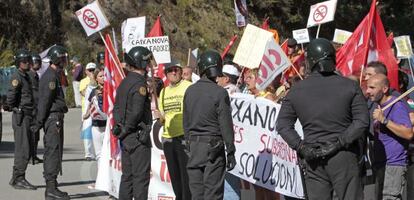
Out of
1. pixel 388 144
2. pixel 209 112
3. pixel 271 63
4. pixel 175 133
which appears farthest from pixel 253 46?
pixel 388 144

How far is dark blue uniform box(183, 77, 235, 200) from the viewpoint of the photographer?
832 centimetres

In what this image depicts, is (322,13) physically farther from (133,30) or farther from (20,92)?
(20,92)

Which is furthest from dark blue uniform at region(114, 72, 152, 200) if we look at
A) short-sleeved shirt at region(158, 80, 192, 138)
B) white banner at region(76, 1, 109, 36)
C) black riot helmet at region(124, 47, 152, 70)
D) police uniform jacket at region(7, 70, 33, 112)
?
police uniform jacket at region(7, 70, 33, 112)

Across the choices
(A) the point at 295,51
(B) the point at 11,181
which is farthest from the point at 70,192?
(A) the point at 295,51

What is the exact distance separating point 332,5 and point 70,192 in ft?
17.9

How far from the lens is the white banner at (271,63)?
32.0 ft

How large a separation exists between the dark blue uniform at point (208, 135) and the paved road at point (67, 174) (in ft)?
11.3

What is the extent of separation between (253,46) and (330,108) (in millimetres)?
3313

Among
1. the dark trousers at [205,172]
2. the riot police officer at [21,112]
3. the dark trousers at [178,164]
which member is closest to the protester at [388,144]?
the dark trousers at [205,172]

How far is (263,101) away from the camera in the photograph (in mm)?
9781

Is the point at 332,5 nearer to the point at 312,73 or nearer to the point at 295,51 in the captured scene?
the point at 295,51

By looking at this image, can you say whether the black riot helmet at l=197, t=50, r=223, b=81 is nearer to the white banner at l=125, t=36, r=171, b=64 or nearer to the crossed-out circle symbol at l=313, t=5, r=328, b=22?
the white banner at l=125, t=36, r=171, b=64

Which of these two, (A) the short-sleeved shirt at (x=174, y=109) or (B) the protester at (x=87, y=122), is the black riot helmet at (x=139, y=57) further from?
(B) the protester at (x=87, y=122)

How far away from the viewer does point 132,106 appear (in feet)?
30.1
